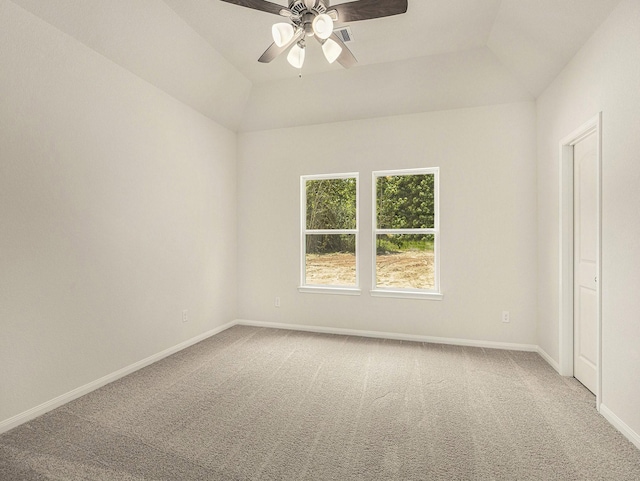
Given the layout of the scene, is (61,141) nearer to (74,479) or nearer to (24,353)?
(24,353)

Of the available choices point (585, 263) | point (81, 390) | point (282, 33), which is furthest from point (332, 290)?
point (282, 33)

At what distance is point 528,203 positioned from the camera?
12.0 feet

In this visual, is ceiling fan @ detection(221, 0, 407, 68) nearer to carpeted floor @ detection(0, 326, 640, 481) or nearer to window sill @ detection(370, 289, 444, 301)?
carpeted floor @ detection(0, 326, 640, 481)

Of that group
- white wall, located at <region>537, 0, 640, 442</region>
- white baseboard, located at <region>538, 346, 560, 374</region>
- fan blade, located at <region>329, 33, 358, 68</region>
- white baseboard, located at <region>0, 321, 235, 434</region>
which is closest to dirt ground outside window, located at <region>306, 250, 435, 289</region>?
white baseboard, located at <region>538, 346, 560, 374</region>

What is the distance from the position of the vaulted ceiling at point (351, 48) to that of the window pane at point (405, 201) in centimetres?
83

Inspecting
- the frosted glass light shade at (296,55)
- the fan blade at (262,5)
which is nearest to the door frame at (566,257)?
the frosted glass light shade at (296,55)

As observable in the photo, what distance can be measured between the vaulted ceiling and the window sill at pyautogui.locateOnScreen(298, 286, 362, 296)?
2183 mm

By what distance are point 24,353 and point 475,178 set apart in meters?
4.35

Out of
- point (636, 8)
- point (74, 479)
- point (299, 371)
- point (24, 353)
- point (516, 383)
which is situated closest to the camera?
point (74, 479)

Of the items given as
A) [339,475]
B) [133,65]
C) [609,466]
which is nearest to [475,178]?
[609,466]

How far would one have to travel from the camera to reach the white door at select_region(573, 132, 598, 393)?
2.65 meters

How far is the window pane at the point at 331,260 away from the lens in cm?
444

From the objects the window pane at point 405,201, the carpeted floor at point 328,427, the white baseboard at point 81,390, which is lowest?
the carpeted floor at point 328,427

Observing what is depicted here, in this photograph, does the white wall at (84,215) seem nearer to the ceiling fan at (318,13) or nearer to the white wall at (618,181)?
the ceiling fan at (318,13)
